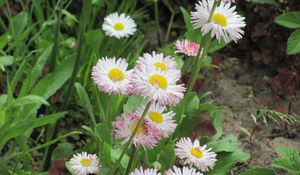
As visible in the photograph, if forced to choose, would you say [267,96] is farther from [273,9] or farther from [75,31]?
[75,31]

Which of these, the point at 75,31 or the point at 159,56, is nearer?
the point at 159,56

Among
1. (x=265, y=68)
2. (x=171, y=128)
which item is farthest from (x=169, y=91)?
(x=265, y=68)

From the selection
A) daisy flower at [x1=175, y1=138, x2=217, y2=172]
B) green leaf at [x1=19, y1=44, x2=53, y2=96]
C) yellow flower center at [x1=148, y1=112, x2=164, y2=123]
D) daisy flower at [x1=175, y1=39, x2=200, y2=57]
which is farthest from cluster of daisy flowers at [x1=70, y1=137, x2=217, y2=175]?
green leaf at [x1=19, y1=44, x2=53, y2=96]

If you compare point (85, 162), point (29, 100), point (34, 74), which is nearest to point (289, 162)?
point (85, 162)

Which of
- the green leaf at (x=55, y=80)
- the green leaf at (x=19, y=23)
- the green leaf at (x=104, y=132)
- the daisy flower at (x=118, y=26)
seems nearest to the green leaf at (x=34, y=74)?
the green leaf at (x=55, y=80)

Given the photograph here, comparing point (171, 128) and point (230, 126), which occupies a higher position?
point (230, 126)

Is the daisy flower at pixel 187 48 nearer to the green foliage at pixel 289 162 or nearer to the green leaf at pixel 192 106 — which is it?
the green leaf at pixel 192 106
